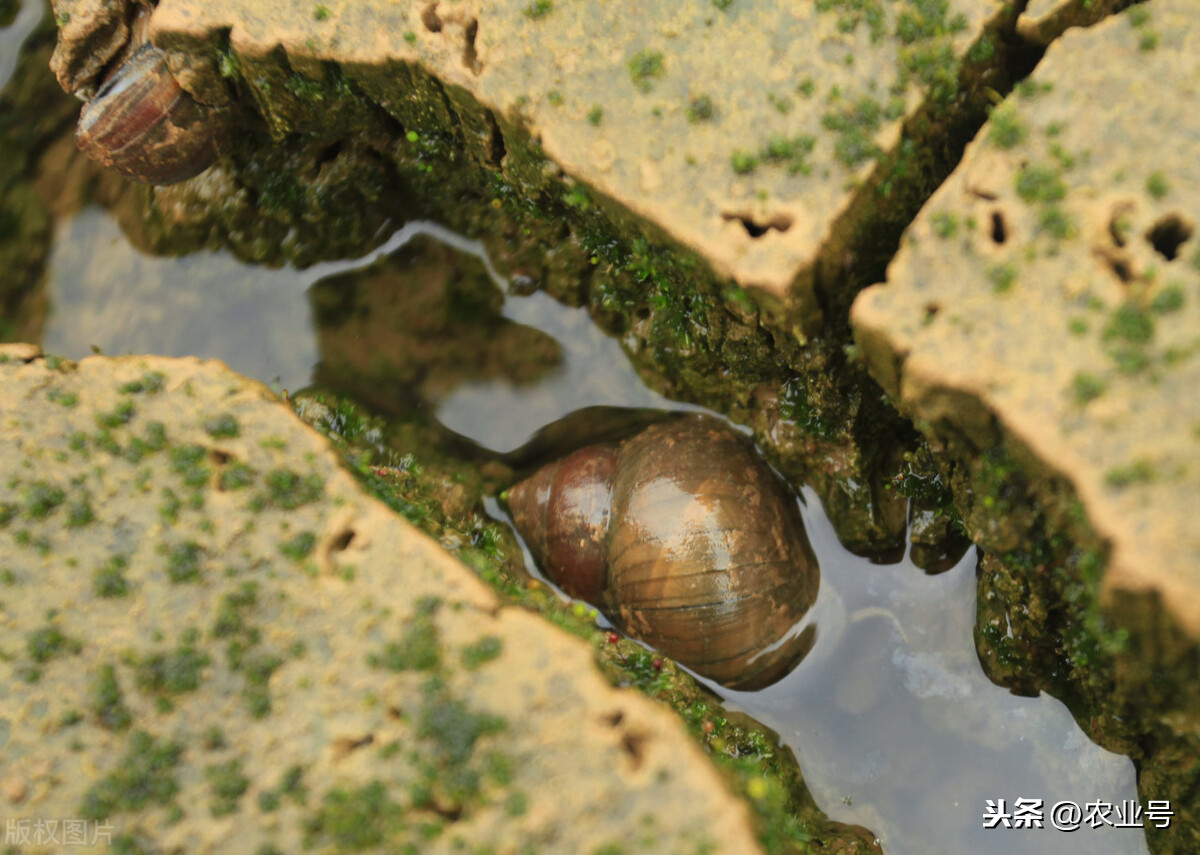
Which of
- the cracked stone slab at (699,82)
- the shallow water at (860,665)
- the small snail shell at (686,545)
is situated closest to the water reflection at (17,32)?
the shallow water at (860,665)

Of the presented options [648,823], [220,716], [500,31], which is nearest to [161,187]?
[500,31]

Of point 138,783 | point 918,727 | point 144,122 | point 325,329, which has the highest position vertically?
point 144,122

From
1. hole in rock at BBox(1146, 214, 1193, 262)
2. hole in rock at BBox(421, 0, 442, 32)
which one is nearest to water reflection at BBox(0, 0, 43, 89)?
hole in rock at BBox(421, 0, 442, 32)

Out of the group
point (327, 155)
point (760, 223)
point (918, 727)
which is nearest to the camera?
point (760, 223)

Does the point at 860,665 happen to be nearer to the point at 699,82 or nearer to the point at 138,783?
the point at 699,82

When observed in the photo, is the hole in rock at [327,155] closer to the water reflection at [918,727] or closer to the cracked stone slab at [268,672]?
the cracked stone slab at [268,672]

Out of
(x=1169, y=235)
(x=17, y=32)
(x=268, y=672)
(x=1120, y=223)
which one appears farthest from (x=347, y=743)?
(x=17, y=32)

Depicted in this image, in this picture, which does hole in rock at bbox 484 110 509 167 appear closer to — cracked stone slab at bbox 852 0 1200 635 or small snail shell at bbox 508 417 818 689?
small snail shell at bbox 508 417 818 689
